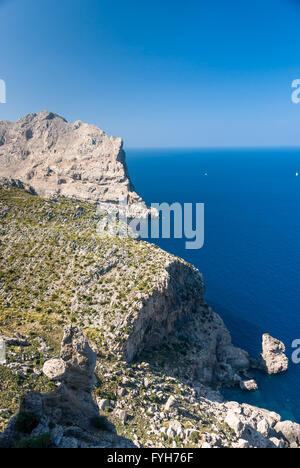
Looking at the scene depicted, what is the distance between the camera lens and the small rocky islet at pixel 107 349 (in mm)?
22469

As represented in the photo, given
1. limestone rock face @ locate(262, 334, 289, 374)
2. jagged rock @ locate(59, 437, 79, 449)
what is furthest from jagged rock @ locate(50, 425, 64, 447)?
limestone rock face @ locate(262, 334, 289, 374)

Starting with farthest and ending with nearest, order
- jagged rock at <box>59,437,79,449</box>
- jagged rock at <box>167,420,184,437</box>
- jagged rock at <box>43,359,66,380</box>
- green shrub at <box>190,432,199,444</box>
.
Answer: jagged rock at <box>167,420,184,437</box> < green shrub at <box>190,432,199,444</box> < jagged rock at <box>43,359,66,380</box> < jagged rock at <box>59,437,79,449</box>

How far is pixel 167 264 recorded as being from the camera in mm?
48969

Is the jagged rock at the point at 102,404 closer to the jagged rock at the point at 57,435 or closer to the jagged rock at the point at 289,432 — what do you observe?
the jagged rock at the point at 57,435

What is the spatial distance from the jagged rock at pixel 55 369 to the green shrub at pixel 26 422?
591 cm

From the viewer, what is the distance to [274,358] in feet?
177

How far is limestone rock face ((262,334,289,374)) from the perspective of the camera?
53250mm

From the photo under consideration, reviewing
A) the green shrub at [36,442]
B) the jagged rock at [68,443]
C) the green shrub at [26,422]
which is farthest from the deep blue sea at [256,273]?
the green shrub at [36,442]

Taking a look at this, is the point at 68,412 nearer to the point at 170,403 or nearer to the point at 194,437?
the point at 194,437

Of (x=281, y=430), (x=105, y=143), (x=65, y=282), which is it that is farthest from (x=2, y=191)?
(x=105, y=143)

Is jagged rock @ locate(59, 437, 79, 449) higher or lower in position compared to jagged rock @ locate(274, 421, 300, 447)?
higher

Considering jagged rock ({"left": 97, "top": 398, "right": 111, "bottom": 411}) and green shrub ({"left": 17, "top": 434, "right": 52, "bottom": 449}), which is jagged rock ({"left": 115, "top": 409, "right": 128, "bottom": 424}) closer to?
jagged rock ({"left": 97, "top": 398, "right": 111, "bottom": 411})

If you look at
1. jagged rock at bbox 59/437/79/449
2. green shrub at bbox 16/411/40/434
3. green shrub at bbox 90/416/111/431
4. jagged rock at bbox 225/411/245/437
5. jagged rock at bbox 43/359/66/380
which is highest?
jagged rock at bbox 43/359/66/380
